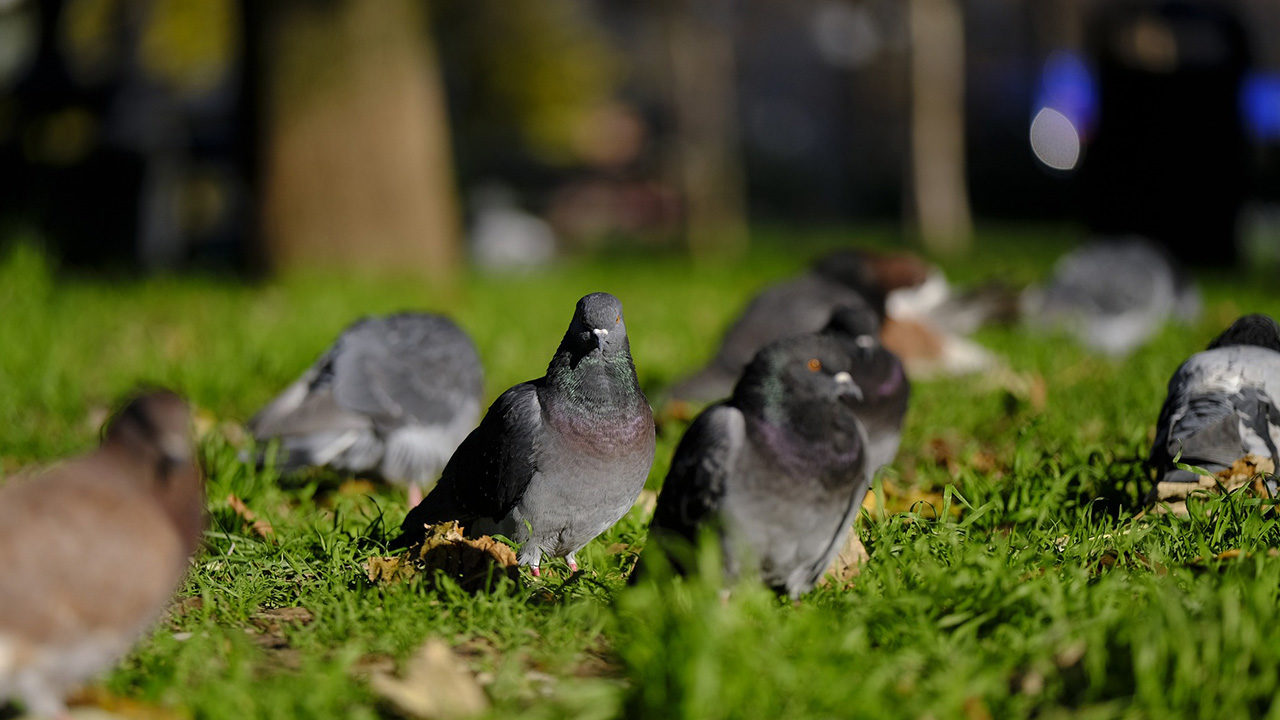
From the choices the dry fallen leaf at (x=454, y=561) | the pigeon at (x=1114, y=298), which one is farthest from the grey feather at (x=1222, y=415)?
the pigeon at (x=1114, y=298)

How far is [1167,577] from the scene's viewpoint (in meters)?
2.78

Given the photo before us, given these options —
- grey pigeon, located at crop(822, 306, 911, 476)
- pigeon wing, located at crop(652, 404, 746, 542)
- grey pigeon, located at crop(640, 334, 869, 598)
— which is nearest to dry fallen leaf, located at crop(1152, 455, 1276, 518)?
grey pigeon, located at crop(822, 306, 911, 476)

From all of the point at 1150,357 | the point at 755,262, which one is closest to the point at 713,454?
the point at 1150,357

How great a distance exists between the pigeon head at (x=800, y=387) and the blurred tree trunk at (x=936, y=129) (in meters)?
10.3

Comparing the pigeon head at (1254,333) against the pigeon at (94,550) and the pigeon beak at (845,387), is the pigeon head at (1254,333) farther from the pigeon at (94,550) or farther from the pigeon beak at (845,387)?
the pigeon at (94,550)

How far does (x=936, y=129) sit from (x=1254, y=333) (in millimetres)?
10252

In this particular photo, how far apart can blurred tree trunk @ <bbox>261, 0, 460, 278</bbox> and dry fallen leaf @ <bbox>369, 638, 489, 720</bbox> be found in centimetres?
700

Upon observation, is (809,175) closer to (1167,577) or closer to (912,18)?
(912,18)

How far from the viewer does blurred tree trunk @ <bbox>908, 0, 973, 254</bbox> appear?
12586 mm

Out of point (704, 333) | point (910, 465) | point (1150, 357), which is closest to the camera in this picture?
point (910, 465)

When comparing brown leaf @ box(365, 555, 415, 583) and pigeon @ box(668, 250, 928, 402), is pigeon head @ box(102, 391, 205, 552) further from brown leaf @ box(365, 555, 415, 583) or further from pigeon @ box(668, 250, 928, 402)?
pigeon @ box(668, 250, 928, 402)

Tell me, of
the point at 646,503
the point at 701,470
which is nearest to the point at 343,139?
the point at 646,503

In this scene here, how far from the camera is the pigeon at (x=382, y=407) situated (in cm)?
407

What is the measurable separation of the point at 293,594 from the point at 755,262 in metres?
10.1
